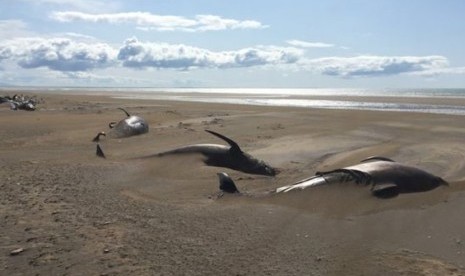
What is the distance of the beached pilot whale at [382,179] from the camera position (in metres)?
7.50

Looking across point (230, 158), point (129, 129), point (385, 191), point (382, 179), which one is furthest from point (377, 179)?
point (129, 129)

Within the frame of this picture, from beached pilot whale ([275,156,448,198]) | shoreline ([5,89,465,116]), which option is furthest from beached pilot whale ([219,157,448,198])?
shoreline ([5,89,465,116])

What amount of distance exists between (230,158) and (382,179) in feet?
12.0

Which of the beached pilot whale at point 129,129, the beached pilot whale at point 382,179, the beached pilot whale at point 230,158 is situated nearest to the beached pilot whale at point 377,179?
the beached pilot whale at point 382,179

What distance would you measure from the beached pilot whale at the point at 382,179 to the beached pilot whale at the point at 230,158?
6.67 ft

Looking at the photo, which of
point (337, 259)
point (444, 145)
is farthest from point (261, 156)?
point (337, 259)

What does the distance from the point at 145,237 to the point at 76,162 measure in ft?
17.6

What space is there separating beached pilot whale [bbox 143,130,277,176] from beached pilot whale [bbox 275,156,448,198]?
6.67 feet

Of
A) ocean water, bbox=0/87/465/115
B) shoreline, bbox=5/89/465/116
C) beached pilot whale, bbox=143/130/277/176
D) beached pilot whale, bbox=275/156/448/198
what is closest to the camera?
beached pilot whale, bbox=275/156/448/198

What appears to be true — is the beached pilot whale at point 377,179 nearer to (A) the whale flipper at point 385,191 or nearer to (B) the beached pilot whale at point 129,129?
(A) the whale flipper at point 385,191

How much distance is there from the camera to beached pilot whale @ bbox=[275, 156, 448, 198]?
24.6ft

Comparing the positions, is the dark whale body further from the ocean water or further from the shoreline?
the ocean water

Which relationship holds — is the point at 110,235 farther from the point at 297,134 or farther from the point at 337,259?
the point at 297,134

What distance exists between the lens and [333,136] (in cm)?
1516
